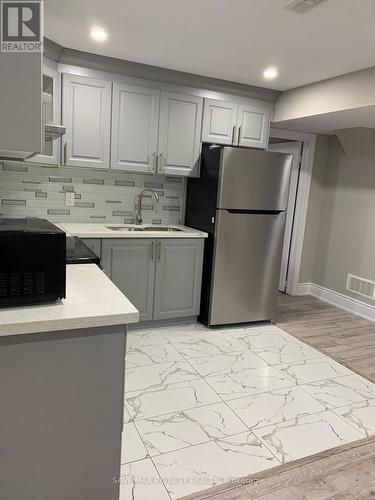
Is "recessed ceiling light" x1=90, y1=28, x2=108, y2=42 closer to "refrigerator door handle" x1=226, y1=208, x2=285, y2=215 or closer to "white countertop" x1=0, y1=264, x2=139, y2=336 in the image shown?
"refrigerator door handle" x1=226, y1=208, x2=285, y2=215

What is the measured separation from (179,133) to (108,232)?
113cm

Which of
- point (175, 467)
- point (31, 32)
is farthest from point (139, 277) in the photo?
point (31, 32)

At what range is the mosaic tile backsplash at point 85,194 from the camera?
3.14m

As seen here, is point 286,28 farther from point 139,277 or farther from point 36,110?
point 139,277

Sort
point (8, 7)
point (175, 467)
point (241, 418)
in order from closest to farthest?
point (8, 7) → point (175, 467) → point (241, 418)

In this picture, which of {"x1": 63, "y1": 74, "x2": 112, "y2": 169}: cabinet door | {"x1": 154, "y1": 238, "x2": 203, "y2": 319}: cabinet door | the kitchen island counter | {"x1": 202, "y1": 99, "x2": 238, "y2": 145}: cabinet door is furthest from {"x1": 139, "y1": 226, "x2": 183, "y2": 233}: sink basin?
the kitchen island counter

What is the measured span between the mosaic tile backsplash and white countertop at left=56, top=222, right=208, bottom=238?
0.13 meters

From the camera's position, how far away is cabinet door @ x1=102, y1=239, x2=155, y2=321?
3.00 metres

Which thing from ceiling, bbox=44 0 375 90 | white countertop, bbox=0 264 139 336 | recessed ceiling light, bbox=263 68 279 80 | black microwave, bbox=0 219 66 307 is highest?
recessed ceiling light, bbox=263 68 279 80

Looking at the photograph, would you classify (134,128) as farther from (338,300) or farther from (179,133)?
(338,300)

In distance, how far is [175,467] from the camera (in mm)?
1727

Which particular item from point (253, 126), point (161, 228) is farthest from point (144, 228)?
point (253, 126)

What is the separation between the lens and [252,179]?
320cm

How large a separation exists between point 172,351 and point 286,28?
2.34 m
